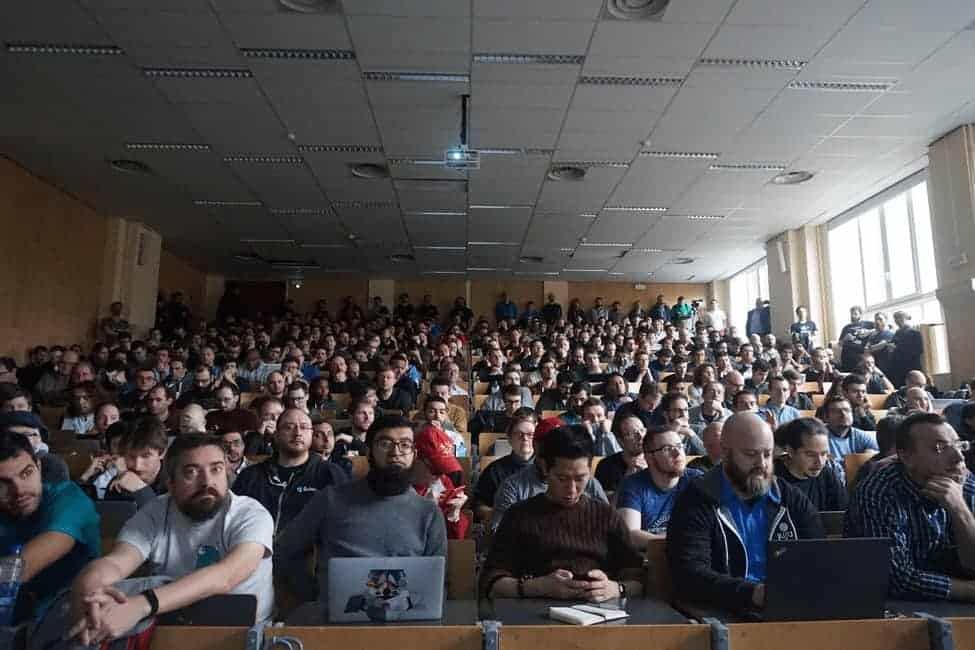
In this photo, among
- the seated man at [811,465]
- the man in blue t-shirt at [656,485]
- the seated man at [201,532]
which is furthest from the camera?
the seated man at [811,465]

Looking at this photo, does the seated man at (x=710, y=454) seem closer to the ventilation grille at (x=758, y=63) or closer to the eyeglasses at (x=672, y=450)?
the eyeglasses at (x=672, y=450)

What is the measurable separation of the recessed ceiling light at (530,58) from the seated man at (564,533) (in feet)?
11.6

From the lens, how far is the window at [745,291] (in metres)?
13.0

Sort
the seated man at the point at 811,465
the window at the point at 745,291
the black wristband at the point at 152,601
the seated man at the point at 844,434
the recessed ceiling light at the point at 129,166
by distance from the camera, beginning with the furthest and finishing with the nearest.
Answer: the window at the point at 745,291
the recessed ceiling light at the point at 129,166
the seated man at the point at 844,434
the seated man at the point at 811,465
the black wristband at the point at 152,601

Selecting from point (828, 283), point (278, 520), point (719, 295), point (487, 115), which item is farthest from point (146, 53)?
point (719, 295)

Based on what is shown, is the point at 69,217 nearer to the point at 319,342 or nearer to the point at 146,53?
the point at 319,342

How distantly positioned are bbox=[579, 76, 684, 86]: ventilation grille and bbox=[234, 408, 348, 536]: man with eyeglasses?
365 centimetres

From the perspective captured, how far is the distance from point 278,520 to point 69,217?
7.38 metres

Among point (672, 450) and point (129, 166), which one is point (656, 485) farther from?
point (129, 166)

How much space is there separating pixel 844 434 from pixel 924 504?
2309 mm

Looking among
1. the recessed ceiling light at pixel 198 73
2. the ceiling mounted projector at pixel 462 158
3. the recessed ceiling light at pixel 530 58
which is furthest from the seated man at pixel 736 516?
the recessed ceiling light at pixel 198 73

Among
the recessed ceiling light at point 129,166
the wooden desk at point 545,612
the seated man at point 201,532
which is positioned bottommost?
the wooden desk at point 545,612

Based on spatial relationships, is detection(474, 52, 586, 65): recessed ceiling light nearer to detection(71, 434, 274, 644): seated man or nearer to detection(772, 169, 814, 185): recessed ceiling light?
detection(772, 169, 814, 185): recessed ceiling light

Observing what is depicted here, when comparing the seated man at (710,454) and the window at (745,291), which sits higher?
the window at (745,291)
